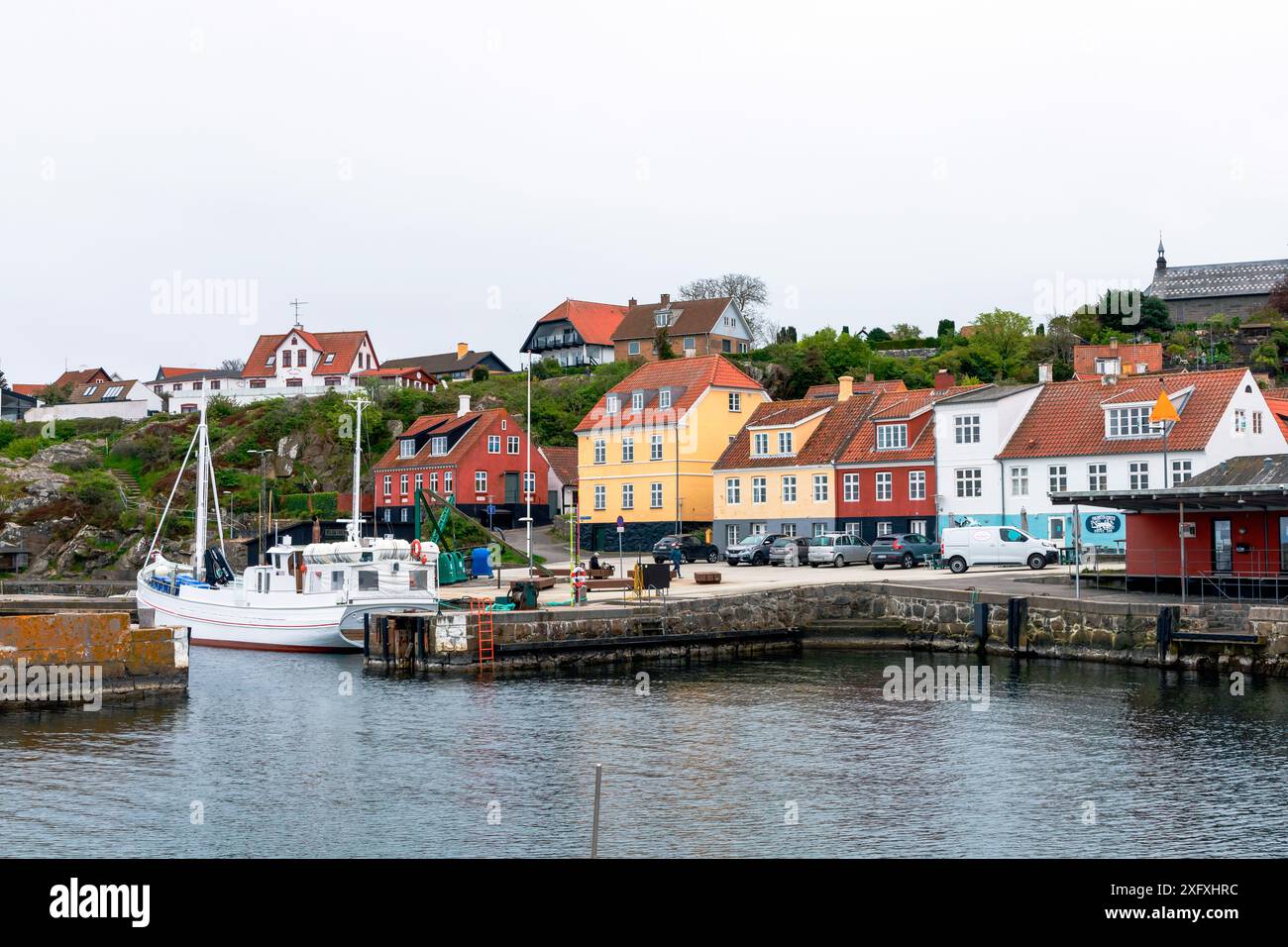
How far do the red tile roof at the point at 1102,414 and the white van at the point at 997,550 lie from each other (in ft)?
21.4

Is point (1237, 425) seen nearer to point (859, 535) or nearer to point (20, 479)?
point (859, 535)

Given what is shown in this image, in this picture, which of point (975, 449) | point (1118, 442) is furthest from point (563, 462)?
point (1118, 442)

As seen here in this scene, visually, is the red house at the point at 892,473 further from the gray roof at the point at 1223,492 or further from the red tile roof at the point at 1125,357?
the red tile roof at the point at 1125,357

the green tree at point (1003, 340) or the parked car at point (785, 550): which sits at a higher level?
the green tree at point (1003, 340)

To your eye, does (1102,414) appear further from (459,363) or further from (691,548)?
(459,363)

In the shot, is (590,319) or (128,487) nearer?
(128,487)

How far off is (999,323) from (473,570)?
→ 5532cm

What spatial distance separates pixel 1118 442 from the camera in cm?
5578

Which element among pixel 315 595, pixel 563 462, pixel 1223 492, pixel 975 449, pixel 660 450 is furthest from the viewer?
pixel 563 462

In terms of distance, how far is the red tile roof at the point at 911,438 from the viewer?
61875 mm

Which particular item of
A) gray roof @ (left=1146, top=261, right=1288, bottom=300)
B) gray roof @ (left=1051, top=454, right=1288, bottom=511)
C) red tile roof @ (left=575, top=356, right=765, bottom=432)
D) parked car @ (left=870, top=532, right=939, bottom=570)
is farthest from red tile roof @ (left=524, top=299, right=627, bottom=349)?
gray roof @ (left=1051, top=454, right=1288, bottom=511)

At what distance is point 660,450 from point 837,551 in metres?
17.9

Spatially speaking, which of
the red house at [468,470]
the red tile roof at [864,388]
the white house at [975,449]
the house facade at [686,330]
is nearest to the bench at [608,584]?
the white house at [975,449]
